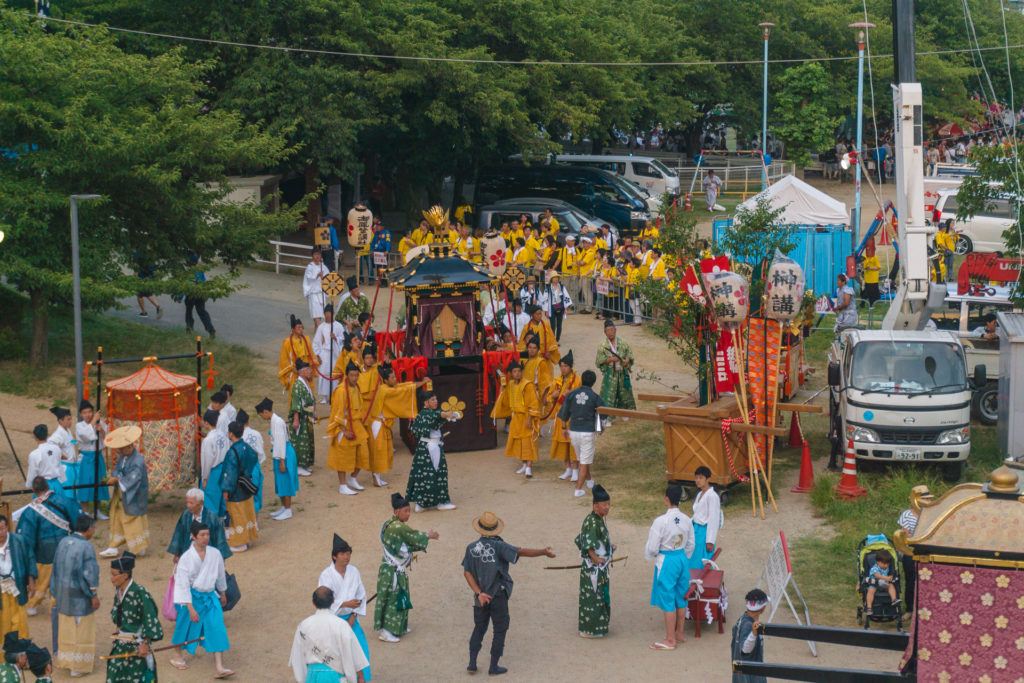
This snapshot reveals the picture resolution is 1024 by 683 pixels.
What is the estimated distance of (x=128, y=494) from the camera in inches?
590

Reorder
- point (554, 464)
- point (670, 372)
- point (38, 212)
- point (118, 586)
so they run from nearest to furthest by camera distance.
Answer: point (118, 586)
point (554, 464)
point (38, 212)
point (670, 372)

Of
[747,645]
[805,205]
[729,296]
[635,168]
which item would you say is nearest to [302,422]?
[729,296]

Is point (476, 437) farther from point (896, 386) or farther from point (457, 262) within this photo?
point (896, 386)

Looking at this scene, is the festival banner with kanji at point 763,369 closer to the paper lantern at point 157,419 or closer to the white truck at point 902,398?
the white truck at point 902,398

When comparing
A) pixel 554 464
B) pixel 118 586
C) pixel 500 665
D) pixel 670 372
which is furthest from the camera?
pixel 670 372

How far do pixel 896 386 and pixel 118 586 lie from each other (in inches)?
389

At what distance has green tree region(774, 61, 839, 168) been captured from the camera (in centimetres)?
4762

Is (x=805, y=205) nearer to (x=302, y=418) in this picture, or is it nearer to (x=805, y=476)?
(x=805, y=476)

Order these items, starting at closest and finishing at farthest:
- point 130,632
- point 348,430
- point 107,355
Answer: point 130,632
point 348,430
point 107,355

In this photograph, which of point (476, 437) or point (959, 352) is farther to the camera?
point (476, 437)

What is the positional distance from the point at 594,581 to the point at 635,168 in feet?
106

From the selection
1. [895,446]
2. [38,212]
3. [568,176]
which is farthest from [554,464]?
[568,176]

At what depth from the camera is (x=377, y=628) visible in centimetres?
1309

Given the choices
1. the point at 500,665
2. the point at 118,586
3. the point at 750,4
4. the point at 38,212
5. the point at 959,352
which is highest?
the point at 750,4
